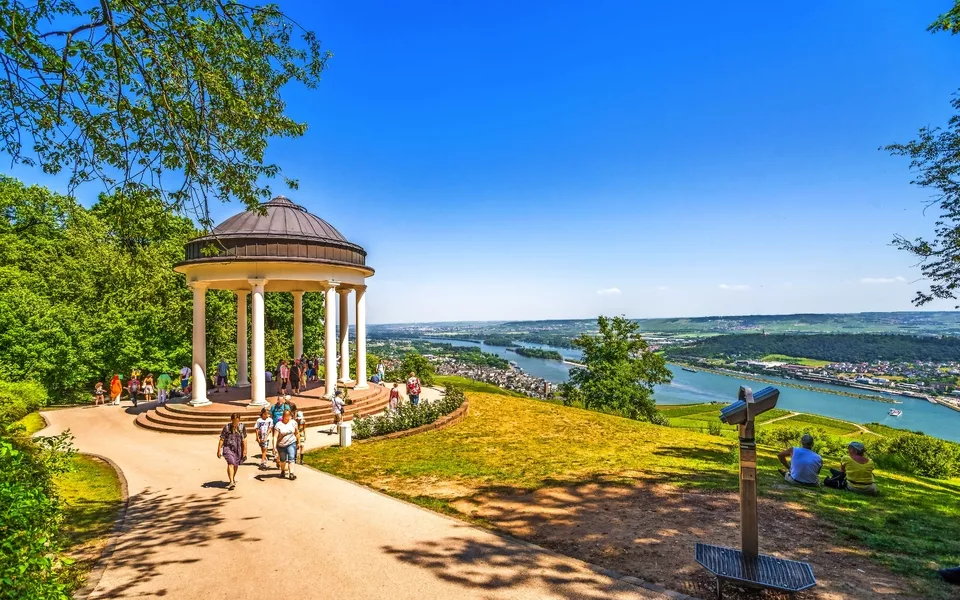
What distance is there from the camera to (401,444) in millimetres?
12680

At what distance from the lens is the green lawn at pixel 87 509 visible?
595 centimetres

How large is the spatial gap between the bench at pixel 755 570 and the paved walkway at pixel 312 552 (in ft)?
2.50

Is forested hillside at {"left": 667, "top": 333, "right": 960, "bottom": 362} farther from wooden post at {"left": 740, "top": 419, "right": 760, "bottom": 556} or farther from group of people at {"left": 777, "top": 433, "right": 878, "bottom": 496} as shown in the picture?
wooden post at {"left": 740, "top": 419, "right": 760, "bottom": 556}

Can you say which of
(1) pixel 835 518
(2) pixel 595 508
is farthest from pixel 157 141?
(1) pixel 835 518

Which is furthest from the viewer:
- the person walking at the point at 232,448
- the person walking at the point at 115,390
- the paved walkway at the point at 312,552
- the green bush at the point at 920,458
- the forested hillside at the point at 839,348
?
the forested hillside at the point at 839,348

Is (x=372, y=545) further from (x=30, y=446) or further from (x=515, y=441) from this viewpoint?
(x=515, y=441)

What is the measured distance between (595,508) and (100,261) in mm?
29965

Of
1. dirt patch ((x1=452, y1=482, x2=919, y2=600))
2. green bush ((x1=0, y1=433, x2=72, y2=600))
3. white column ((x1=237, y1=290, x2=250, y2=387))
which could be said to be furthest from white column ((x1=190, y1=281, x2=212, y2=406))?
dirt patch ((x1=452, y1=482, x2=919, y2=600))

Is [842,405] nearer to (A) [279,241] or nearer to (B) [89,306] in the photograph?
(A) [279,241]

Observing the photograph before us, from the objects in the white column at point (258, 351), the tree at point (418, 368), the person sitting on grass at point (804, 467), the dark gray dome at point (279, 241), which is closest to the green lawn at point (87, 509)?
the white column at point (258, 351)

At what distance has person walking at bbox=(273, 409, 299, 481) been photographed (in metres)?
9.55

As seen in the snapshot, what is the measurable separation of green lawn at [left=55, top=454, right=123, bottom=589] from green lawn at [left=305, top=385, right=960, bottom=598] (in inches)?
158

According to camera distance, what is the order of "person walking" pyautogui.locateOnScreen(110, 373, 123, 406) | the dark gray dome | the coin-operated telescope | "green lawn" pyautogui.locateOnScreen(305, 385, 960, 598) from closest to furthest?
the coin-operated telescope
"green lawn" pyautogui.locateOnScreen(305, 385, 960, 598)
the dark gray dome
"person walking" pyautogui.locateOnScreen(110, 373, 123, 406)

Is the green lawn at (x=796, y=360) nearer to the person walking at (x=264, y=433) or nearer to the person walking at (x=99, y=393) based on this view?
the person walking at (x=264, y=433)
